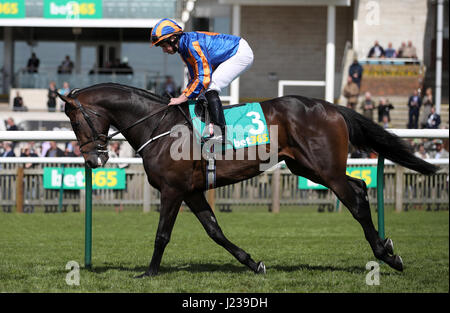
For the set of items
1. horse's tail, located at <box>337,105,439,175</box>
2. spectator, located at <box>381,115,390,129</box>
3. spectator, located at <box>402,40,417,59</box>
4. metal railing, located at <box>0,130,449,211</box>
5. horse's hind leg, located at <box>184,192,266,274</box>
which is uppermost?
spectator, located at <box>402,40,417,59</box>

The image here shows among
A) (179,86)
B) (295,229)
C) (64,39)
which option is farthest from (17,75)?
(295,229)

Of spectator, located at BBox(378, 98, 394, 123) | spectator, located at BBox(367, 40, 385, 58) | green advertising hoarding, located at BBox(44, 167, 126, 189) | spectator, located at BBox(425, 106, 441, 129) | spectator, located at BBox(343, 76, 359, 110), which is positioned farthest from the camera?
spectator, located at BBox(367, 40, 385, 58)

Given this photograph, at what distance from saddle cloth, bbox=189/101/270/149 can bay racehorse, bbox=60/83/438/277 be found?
7 centimetres

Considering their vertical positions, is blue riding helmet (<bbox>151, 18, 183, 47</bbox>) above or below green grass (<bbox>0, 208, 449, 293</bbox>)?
above

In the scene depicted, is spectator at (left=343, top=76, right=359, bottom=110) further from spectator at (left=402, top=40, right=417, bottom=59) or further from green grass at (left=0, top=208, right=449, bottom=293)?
green grass at (left=0, top=208, right=449, bottom=293)

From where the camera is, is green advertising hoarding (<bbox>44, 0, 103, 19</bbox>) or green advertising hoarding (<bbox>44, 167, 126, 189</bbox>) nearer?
green advertising hoarding (<bbox>44, 167, 126, 189</bbox>)

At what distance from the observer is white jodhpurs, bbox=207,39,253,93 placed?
5637mm

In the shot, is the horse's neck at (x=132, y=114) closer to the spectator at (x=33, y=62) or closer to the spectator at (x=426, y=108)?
the spectator at (x=426, y=108)

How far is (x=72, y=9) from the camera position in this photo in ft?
69.7

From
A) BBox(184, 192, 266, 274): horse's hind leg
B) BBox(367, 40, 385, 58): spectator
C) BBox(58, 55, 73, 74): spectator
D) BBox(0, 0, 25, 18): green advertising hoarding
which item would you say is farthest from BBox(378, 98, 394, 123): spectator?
BBox(184, 192, 266, 274): horse's hind leg

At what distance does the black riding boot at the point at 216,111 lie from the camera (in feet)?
17.6

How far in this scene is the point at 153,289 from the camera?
4.79 m

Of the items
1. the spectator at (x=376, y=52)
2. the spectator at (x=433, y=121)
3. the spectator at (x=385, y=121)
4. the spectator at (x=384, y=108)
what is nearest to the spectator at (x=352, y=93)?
the spectator at (x=384, y=108)
